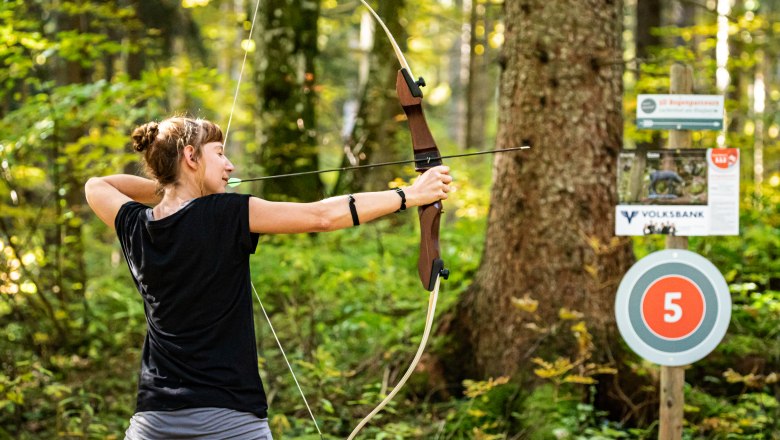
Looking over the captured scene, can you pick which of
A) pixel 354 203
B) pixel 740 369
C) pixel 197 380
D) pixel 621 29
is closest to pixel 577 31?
pixel 621 29

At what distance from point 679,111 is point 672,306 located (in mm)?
873

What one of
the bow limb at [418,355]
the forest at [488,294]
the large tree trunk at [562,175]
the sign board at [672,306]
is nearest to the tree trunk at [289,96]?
the forest at [488,294]

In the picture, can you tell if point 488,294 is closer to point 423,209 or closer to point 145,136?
point 423,209

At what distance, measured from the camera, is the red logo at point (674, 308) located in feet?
11.7

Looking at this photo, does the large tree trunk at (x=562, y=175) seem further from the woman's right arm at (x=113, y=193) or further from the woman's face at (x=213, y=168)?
the woman's face at (x=213, y=168)

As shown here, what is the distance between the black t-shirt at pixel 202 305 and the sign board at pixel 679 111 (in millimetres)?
2161

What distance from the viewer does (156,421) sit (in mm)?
2197

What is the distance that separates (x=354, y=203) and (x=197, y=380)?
63cm

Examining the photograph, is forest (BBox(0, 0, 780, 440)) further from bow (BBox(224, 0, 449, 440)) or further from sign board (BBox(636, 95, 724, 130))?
bow (BBox(224, 0, 449, 440))

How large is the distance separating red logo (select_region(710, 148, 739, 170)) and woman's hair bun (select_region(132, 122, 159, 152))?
8.21 ft

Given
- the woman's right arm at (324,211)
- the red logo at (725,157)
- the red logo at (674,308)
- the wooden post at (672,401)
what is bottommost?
the wooden post at (672,401)

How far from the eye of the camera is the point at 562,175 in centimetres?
430

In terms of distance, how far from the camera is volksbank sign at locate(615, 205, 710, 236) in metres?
3.63

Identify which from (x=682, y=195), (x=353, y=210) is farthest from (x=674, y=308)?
(x=353, y=210)
